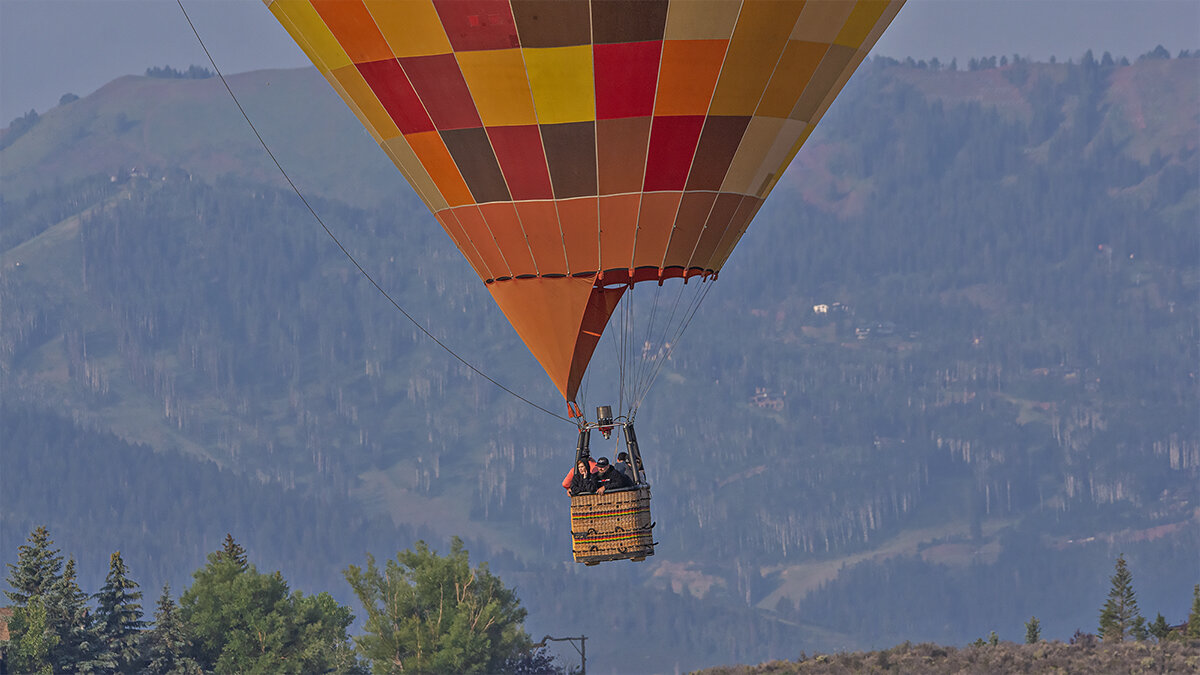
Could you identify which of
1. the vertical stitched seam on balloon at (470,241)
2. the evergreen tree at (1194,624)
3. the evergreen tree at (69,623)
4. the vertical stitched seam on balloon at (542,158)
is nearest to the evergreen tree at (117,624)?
the evergreen tree at (69,623)

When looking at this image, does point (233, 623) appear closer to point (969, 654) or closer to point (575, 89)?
point (969, 654)

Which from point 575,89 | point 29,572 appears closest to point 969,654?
point 575,89

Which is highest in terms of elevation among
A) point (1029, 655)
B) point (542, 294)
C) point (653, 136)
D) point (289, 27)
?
point (289, 27)

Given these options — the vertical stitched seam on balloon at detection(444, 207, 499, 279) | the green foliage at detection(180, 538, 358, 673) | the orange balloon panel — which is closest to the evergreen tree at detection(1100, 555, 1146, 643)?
the green foliage at detection(180, 538, 358, 673)

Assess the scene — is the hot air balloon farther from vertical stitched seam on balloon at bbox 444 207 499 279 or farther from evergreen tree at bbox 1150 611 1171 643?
evergreen tree at bbox 1150 611 1171 643

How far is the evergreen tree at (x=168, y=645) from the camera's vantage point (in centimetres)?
6300

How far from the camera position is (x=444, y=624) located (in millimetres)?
77500

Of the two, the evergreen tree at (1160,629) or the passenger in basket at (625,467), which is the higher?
the passenger in basket at (625,467)

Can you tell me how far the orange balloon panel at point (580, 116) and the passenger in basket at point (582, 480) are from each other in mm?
1852

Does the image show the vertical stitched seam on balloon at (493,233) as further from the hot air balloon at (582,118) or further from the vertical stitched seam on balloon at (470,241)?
the vertical stitched seam on balloon at (470,241)

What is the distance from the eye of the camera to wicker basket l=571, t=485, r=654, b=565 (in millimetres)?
25375

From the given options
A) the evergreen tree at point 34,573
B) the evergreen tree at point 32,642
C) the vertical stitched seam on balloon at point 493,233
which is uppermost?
Result: the vertical stitched seam on balloon at point 493,233

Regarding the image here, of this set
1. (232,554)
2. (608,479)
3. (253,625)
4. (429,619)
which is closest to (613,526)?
(608,479)

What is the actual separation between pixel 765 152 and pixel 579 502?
6.06 m
